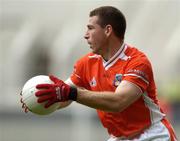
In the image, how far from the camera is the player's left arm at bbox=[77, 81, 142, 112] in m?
8.61

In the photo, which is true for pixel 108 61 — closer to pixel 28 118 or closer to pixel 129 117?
pixel 129 117

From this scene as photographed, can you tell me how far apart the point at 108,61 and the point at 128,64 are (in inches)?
9.8

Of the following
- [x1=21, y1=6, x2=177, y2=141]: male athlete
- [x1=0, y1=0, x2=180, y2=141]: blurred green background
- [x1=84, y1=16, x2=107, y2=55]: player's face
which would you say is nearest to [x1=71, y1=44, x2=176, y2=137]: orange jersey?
[x1=21, y1=6, x2=177, y2=141]: male athlete

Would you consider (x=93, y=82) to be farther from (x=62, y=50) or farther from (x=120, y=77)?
(x=62, y=50)

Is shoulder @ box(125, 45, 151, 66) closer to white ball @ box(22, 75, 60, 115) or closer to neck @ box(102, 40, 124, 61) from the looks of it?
neck @ box(102, 40, 124, 61)

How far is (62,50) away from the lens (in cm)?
2695

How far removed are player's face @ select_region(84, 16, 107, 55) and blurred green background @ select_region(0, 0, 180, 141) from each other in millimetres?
13203

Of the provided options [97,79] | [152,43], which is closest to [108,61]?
→ [97,79]

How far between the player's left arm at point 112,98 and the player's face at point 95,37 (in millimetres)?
488

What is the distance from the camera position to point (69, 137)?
79.0 feet

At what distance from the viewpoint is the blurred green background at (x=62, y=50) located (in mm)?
24078

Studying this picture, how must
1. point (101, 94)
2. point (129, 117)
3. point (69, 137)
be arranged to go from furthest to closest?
point (69, 137)
point (129, 117)
point (101, 94)

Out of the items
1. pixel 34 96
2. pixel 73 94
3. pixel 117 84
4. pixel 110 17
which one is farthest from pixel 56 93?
pixel 110 17

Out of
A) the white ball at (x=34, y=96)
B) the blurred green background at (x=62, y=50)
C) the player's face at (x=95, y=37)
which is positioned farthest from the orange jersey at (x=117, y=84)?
the blurred green background at (x=62, y=50)
